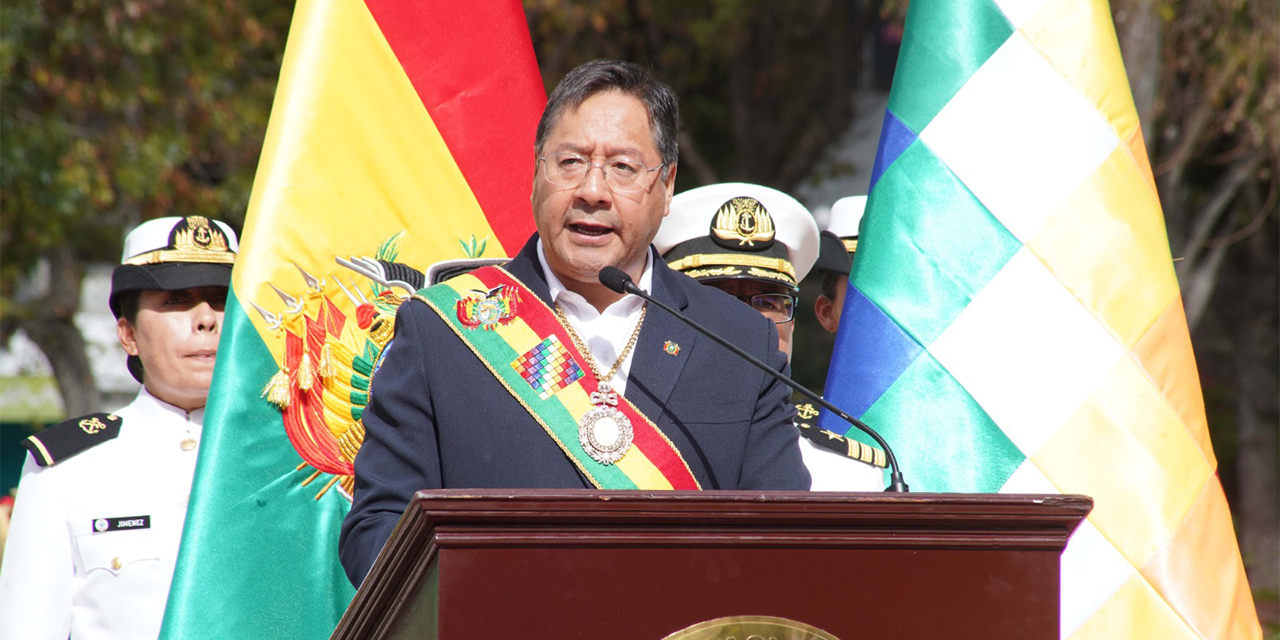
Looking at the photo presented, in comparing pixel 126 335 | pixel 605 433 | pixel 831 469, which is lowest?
pixel 605 433

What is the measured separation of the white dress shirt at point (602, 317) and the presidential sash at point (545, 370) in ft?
0.24

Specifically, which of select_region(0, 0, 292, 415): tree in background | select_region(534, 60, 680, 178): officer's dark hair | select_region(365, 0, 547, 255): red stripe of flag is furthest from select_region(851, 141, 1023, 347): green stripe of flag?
select_region(0, 0, 292, 415): tree in background

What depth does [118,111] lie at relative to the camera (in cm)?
1062

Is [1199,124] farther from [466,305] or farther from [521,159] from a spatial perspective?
[466,305]

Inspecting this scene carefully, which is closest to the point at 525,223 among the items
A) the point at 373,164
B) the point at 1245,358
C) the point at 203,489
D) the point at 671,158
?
the point at 373,164

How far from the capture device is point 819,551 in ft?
5.77

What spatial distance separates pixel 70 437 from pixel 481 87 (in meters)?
1.41

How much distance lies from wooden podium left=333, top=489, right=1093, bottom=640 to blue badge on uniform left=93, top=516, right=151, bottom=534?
2154mm

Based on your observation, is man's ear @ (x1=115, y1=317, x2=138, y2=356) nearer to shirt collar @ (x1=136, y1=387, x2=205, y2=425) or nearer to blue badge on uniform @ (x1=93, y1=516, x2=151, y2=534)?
shirt collar @ (x1=136, y1=387, x2=205, y2=425)

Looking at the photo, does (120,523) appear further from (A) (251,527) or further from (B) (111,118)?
(B) (111,118)

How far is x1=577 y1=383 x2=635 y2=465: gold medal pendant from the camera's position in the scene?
238 centimetres

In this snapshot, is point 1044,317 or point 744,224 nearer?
point 1044,317

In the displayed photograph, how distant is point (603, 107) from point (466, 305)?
401 mm

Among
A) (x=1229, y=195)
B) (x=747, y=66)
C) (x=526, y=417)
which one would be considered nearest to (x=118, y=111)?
(x=747, y=66)
